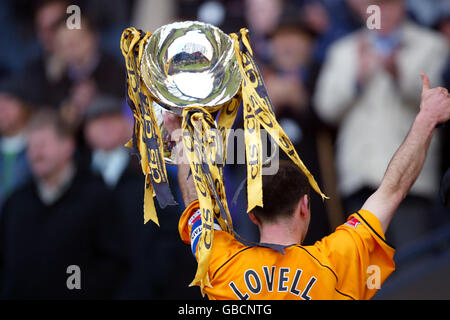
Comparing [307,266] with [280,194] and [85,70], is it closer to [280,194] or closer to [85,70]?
[280,194]

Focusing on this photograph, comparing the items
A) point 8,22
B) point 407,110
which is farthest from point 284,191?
point 8,22

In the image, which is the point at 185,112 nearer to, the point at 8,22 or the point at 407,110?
the point at 407,110

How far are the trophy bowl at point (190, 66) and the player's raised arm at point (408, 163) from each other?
568 mm

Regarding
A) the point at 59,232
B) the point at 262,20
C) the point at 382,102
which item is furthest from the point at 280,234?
the point at 262,20

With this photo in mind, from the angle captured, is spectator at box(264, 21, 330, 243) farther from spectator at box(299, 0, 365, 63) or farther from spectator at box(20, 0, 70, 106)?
spectator at box(20, 0, 70, 106)

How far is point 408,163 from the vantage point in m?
2.85

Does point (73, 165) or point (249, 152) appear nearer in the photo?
point (249, 152)

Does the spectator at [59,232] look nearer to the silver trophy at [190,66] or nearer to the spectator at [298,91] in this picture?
the spectator at [298,91]

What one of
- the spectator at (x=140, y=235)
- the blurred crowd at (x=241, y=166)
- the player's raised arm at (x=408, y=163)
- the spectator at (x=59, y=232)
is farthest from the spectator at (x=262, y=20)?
the player's raised arm at (x=408, y=163)

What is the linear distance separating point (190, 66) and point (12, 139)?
10.9 feet

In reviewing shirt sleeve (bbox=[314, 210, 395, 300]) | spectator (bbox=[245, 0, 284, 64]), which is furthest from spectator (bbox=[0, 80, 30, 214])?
shirt sleeve (bbox=[314, 210, 395, 300])

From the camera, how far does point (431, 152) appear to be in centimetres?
475

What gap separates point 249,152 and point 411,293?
2.43 metres

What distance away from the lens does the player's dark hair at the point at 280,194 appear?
9.14ft
